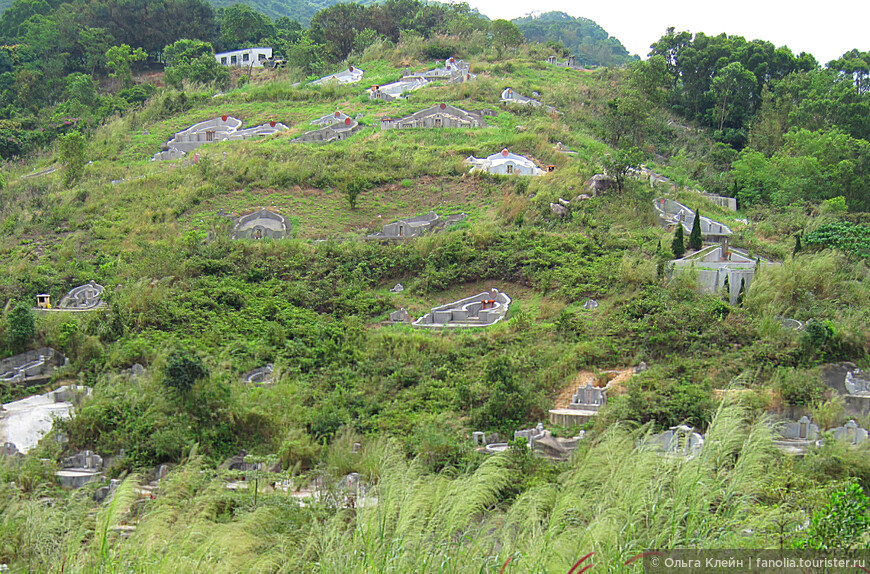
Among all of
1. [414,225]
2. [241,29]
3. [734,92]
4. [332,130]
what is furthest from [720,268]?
[241,29]

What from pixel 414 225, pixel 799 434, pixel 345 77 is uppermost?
pixel 345 77

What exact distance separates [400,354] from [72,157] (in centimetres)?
1775

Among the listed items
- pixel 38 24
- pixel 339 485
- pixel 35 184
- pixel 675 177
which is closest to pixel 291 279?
pixel 339 485

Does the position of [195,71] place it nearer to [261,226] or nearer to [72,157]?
[72,157]

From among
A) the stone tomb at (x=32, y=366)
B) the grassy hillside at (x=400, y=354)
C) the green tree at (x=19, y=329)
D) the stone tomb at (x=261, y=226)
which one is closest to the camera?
the grassy hillside at (x=400, y=354)

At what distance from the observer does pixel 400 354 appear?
50.9 feet

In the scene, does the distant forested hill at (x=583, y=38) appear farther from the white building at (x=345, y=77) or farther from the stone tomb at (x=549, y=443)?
the stone tomb at (x=549, y=443)

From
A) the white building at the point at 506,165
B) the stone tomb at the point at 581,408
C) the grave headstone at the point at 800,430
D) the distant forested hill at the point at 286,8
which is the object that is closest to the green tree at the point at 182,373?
the stone tomb at the point at 581,408

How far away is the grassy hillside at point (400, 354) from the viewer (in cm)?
603

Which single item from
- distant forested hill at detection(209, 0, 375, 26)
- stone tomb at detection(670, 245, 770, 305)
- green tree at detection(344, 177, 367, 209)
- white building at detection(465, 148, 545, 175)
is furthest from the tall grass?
distant forested hill at detection(209, 0, 375, 26)

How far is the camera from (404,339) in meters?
16.0

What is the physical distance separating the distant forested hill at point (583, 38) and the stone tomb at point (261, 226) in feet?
166

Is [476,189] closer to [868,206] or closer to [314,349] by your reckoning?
[314,349]

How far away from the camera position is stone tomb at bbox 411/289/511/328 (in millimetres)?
17172
